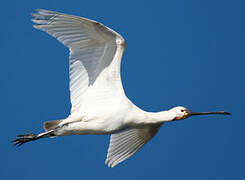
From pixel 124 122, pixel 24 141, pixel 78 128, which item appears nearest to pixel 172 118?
pixel 124 122

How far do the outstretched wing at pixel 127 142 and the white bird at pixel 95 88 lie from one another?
1.53ft

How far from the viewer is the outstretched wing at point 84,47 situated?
10.8 m

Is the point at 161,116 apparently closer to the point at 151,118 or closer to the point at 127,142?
the point at 151,118

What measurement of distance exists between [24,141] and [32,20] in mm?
3055

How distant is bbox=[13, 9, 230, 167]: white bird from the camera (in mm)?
11094

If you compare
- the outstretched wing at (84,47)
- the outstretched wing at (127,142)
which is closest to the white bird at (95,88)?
the outstretched wing at (84,47)

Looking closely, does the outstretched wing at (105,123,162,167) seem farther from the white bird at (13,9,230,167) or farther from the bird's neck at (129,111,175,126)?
the bird's neck at (129,111,175,126)

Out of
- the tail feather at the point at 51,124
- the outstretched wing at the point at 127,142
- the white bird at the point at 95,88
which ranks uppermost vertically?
the white bird at the point at 95,88

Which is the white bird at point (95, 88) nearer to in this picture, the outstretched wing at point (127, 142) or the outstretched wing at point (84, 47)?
the outstretched wing at point (84, 47)

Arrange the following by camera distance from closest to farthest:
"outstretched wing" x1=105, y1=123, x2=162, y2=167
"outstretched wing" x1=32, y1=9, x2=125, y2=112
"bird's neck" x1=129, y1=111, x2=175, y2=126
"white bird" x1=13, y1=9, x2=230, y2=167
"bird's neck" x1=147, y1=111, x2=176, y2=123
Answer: "outstretched wing" x1=32, y1=9, x2=125, y2=112 → "white bird" x1=13, y1=9, x2=230, y2=167 → "bird's neck" x1=129, y1=111, x2=175, y2=126 → "bird's neck" x1=147, y1=111, x2=176, y2=123 → "outstretched wing" x1=105, y1=123, x2=162, y2=167

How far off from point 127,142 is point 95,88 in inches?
63.5

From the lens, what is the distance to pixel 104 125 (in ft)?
37.5

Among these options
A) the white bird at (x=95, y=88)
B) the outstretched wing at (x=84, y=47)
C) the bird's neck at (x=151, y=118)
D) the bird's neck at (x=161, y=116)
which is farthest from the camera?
the bird's neck at (x=161, y=116)

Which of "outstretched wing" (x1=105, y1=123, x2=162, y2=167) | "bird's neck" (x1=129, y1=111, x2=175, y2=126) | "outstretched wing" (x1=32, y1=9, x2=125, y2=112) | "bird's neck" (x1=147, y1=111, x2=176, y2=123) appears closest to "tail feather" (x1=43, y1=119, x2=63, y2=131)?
"outstretched wing" (x1=32, y1=9, x2=125, y2=112)
